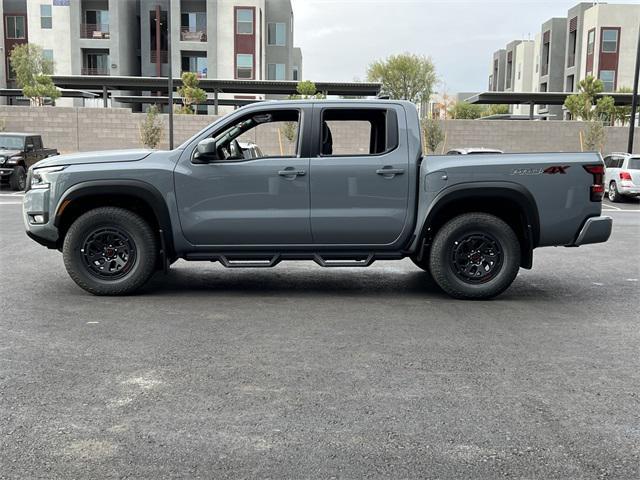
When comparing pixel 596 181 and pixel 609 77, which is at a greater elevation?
pixel 609 77

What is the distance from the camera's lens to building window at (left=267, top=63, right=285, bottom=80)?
56.1 m

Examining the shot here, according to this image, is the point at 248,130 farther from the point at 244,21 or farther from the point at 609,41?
the point at 609,41

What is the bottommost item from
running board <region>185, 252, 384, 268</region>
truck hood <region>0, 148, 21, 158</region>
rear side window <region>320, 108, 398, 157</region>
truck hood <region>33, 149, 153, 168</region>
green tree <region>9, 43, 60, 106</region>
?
running board <region>185, 252, 384, 268</region>

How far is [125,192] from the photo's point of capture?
24.8ft

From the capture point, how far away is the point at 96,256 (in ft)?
25.4

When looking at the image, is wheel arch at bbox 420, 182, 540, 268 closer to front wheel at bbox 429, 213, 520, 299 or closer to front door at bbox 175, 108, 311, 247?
front wheel at bbox 429, 213, 520, 299

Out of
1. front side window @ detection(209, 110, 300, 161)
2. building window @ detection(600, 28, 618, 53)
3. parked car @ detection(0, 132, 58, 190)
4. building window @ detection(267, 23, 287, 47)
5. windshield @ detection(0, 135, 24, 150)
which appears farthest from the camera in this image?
building window @ detection(600, 28, 618, 53)

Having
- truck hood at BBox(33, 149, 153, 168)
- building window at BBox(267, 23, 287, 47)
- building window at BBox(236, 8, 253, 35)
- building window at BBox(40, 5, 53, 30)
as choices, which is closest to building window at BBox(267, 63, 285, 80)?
building window at BBox(267, 23, 287, 47)

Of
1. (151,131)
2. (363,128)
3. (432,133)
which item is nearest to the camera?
(363,128)

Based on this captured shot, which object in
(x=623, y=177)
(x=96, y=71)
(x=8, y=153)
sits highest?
Result: (x=96, y=71)

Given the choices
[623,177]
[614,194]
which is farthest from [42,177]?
[614,194]

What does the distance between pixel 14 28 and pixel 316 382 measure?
Result: 57.0m

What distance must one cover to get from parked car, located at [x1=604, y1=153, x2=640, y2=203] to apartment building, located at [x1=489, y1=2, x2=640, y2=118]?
80.9 feet

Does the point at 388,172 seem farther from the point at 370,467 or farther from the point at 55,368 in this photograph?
the point at 370,467
